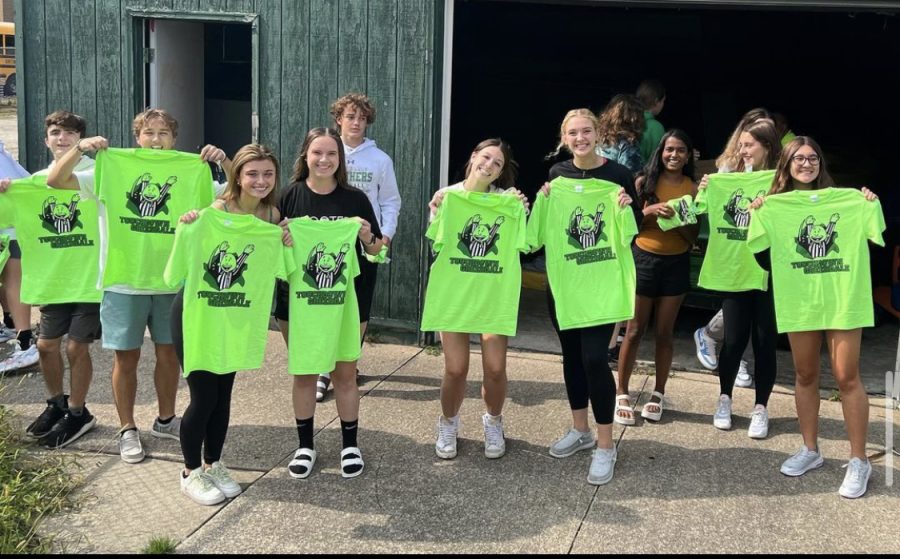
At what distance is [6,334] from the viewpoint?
688cm

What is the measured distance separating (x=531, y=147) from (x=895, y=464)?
8.37m

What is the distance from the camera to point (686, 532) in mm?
4145

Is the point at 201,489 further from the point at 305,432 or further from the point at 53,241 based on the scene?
the point at 53,241

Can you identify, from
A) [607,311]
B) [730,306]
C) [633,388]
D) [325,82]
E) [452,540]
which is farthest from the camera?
[325,82]

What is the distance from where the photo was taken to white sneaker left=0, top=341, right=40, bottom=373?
6.16 metres

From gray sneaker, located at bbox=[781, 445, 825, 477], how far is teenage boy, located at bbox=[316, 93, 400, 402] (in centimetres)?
248

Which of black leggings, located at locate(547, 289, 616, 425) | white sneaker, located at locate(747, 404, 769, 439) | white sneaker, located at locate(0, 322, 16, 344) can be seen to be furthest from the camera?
white sneaker, located at locate(0, 322, 16, 344)

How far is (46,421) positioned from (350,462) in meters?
1.76

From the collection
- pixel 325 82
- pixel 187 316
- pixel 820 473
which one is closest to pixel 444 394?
pixel 187 316

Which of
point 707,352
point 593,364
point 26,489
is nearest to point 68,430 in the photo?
point 26,489

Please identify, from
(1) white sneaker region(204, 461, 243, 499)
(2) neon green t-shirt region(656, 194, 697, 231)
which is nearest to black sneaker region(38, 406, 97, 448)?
(1) white sneaker region(204, 461, 243, 499)

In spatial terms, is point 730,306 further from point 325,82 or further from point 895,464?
point 325,82

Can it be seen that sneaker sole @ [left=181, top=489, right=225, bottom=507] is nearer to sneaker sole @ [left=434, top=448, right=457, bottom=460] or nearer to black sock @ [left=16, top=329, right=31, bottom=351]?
sneaker sole @ [left=434, top=448, right=457, bottom=460]

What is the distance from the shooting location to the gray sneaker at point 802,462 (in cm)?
477
